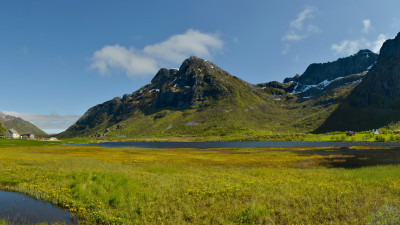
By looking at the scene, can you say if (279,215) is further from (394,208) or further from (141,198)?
(141,198)

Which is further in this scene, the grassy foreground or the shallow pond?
the shallow pond

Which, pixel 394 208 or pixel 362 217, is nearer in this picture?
pixel 362 217

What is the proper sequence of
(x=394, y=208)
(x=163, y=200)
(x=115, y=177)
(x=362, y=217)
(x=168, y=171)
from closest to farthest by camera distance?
(x=362, y=217) → (x=394, y=208) → (x=163, y=200) → (x=115, y=177) → (x=168, y=171)

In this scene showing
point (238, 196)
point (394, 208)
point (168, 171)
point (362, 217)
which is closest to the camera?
point (362, 217)

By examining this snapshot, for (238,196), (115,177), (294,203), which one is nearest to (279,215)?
(294,203)

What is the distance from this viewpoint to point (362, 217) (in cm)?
1365

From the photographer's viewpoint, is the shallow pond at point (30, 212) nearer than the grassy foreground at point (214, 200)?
No

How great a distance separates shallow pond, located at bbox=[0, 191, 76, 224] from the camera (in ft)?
46.6

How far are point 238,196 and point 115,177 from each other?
13.4 meters

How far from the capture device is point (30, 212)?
15617mm

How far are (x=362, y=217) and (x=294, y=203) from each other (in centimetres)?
409

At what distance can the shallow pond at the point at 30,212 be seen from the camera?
14211 mm

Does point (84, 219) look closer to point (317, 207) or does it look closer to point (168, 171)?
Result: point (317, 207)

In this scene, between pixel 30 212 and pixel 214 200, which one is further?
pixel 214 200
